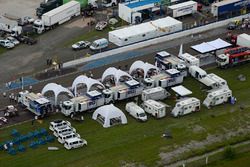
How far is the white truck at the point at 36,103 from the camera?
54219 millimetres

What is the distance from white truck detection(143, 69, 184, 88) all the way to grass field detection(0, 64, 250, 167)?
209 cm

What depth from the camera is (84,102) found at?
5497cm

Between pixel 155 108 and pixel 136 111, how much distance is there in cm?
155

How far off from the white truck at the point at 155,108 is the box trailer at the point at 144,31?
14259 mm

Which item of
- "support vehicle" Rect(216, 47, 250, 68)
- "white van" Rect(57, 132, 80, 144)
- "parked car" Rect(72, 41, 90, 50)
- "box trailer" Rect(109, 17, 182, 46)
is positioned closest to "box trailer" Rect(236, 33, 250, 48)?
"support vehicle" Rect(216, 47, 250, 68)

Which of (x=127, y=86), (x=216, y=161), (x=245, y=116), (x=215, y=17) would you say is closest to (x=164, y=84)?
(x=127, y=86)

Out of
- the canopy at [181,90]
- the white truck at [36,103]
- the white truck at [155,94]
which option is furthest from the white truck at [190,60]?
the white truck at [36,103]

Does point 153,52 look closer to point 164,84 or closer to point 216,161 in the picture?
point 164,84

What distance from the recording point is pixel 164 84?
194ft

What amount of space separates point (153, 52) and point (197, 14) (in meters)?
12.8

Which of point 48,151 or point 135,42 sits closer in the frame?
point 48,151

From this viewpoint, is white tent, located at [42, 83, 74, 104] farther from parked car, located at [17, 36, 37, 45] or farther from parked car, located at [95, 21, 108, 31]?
parked car, located at [95, 21, 108, 31]

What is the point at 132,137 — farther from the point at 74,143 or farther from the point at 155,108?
the point at 74,143

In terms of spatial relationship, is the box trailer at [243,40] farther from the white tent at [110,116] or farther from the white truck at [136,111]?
the white tent at [110,116]
